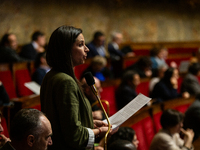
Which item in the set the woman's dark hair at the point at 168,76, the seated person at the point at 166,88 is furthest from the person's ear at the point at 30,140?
the woman's dark hair at the point at 168,76

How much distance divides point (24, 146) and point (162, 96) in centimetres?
166

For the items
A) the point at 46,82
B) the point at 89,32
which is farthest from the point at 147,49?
the point at 46,82

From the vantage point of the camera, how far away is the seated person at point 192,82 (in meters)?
2.38

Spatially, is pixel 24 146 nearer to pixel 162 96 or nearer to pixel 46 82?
pixel 46 82

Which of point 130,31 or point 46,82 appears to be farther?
point 130,31

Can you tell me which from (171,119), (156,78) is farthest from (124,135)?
(156,78)

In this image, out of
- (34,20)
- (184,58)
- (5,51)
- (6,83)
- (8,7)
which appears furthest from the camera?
(184,58)

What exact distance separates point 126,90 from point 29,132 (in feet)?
4.22

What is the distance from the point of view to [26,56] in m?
2.47

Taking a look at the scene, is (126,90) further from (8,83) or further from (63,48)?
(63,48)

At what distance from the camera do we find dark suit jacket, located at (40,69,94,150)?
624 mm

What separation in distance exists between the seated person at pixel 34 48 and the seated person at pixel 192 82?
4.02ft

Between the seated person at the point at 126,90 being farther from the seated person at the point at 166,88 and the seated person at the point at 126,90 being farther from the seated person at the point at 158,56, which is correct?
the seated person at the point at 158,56

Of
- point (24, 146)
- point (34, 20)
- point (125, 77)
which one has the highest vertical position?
point (34, 20)
